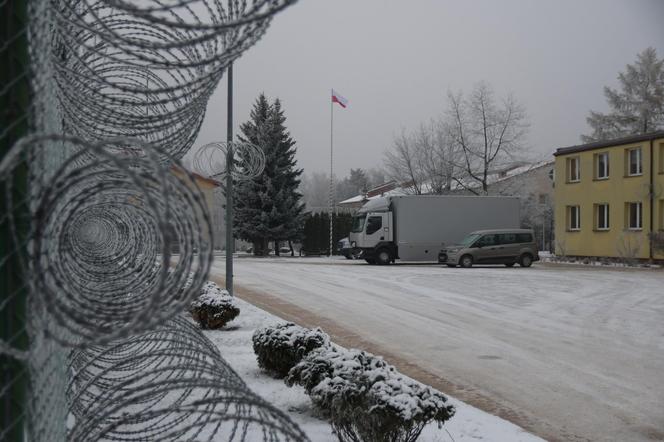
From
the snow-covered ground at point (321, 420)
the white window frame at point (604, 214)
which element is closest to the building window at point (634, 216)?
the white window frame at point (604, 214)

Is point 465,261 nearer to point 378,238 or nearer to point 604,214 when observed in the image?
point 378,238

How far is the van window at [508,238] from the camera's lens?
30.8m

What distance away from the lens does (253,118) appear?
48.3 m

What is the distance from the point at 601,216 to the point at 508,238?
289 inches

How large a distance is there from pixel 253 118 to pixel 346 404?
4514cm

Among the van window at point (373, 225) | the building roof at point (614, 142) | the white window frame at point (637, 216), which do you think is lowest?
the van window at point (373, 225)

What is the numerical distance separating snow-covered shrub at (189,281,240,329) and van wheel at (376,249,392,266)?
926 inches

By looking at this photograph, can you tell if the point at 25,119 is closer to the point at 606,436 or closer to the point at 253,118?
the point at 606,436

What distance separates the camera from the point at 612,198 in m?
33.6

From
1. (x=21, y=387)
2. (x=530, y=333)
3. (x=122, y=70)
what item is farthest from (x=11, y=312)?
(x=530, y=333)

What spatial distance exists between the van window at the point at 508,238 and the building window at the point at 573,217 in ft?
23.9

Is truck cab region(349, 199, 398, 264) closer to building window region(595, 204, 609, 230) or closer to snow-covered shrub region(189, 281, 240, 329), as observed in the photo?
building window region(595, 204, 609, 230)

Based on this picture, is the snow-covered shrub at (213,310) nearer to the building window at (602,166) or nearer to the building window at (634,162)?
the building window at (634,162)

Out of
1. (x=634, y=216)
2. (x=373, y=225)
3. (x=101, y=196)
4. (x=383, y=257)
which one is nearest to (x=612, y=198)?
(x=634, y=216)
